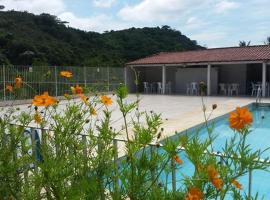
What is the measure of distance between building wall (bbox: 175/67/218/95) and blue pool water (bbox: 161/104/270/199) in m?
7.41

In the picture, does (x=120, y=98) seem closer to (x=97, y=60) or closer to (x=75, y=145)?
(x=75, y=145)

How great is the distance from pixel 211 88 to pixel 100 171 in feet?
73.3

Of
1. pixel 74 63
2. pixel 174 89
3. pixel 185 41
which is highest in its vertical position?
pixel 185 41

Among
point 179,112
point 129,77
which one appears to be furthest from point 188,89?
point 179,112

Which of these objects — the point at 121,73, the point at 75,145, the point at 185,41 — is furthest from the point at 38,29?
the point at 75,145

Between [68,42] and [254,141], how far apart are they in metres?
29.4

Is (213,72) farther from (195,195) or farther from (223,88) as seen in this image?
(195,195)

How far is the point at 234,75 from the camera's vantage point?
23.7m

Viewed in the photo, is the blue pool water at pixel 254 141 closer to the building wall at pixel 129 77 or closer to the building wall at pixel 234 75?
the building wall at pixel 234 75

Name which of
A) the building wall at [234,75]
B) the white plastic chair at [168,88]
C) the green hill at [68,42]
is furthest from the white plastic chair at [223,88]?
the green hill at [68,42]

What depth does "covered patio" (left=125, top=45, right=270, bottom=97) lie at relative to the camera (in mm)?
21703

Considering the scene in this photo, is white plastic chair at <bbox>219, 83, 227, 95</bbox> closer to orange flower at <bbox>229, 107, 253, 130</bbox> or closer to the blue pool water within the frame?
the blue pool water

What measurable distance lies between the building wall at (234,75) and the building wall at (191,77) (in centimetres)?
81

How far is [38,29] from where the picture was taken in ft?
120
